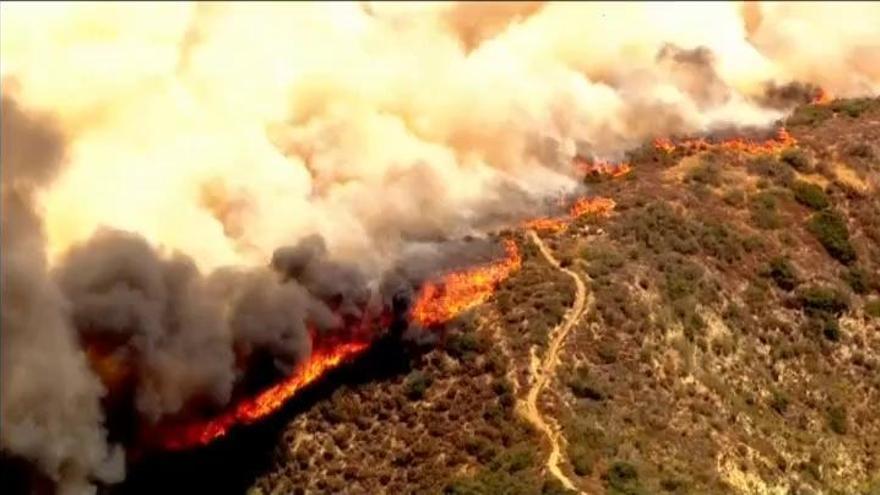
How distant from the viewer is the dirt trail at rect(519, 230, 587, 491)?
74375mm

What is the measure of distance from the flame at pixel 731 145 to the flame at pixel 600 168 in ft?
11.8

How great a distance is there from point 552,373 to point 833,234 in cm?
2469

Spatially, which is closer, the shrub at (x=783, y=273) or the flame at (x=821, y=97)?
the shrub at (x=783, y=273)

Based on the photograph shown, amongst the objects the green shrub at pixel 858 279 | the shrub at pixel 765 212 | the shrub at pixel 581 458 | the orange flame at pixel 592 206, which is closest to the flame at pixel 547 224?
the orange flame at pixel 592 206

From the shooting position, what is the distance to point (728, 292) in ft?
293

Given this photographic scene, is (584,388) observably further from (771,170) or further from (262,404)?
(771,170)

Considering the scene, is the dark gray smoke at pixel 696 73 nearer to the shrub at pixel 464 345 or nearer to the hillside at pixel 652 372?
the hillside at pixel 652 372

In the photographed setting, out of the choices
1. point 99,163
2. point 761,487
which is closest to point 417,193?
point 99,163

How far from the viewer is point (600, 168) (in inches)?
4026

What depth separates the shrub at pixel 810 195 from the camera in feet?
323

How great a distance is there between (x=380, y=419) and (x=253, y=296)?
9.02m

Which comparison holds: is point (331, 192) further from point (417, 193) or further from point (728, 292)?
point (728, 292)

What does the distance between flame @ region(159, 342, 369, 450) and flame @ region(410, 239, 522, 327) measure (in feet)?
12.0

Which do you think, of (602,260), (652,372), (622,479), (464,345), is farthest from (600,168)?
(622,479)
